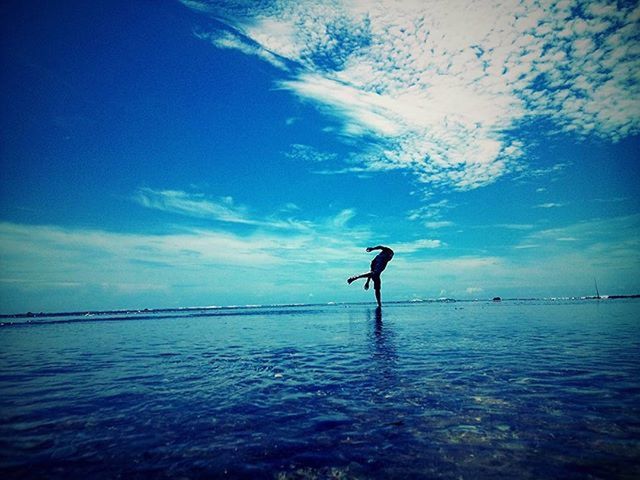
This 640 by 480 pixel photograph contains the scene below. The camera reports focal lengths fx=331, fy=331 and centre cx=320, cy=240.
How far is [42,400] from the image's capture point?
7.10 metres

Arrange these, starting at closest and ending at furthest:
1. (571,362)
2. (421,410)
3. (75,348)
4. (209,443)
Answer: (209,443)
(421,410)
(571,362)
(75,348)

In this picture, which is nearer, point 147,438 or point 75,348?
point 147,438

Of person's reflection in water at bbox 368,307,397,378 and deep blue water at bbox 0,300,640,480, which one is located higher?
person's reflection in water at bbox 368,307,397,378

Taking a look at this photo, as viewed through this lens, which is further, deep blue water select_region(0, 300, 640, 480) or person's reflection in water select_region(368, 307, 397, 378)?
person's reflection in water select_region(368, 307, 397, 378)

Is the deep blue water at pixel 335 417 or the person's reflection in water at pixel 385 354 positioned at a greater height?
the person's reflection in water at pixel 385 354

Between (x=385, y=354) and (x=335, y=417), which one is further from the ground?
(x=385, y=354)

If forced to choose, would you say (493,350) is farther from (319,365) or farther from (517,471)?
(517,471)

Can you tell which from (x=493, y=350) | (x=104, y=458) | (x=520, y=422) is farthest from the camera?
(x=493, y=350)

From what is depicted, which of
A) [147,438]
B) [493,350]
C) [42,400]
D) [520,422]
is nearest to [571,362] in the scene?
[493,350]

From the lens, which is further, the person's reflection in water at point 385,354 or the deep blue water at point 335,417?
the person's reflection in water at point 385,354

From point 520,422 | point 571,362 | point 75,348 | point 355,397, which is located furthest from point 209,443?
point 75,348

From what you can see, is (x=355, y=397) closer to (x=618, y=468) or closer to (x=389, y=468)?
(x=389, y=468)

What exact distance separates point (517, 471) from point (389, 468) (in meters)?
1.39

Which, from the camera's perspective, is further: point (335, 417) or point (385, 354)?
point (385, 354)
